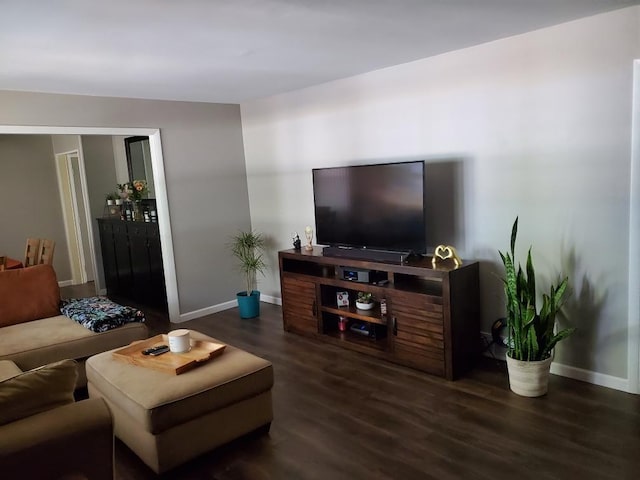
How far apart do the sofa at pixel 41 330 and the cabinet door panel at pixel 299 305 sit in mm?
1301

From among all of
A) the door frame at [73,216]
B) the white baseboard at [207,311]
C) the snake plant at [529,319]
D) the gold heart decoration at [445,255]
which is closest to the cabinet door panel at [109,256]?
the door frame at [73,216]

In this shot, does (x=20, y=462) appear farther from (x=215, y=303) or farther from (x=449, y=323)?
(x=215, y=303)

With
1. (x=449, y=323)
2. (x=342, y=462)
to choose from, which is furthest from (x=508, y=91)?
(x=342, y=462)

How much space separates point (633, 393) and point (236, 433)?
2.36m

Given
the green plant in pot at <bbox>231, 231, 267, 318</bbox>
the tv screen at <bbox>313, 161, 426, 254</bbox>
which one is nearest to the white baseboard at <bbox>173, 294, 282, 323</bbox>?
the green plant in pot at <bbox>231, 231, 267, 318</bbox>

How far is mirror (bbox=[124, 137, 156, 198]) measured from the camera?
5.80 m

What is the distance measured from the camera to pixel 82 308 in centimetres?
376

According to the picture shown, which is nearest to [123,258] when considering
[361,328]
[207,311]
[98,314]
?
[207,311]

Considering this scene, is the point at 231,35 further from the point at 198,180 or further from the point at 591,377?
the point at 591,377

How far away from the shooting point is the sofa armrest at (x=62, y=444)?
61.3 inches

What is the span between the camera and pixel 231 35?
2.74 metres

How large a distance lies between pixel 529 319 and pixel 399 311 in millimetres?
918

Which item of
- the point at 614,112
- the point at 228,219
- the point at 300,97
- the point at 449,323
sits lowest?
the point at 449,323

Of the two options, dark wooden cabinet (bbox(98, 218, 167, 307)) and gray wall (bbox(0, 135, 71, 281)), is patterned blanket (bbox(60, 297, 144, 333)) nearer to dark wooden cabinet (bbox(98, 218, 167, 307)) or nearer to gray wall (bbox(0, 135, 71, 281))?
dark wooden cabinet (bbox(98, 218, 167, 307))
